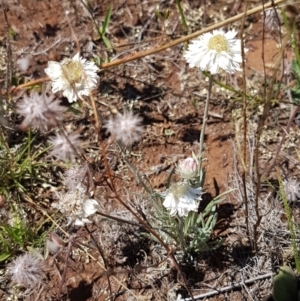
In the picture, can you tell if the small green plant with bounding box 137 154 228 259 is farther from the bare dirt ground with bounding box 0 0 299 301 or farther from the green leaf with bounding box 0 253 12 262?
the green leaf with bounding box 0 253 12 262

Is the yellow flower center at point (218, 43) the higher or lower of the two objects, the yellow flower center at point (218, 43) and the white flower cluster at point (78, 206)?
the higher

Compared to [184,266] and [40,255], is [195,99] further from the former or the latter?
[40,255]

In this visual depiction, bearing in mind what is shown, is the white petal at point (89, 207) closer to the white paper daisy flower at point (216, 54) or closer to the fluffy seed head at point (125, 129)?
the fluffy seed head at point (125, 129)

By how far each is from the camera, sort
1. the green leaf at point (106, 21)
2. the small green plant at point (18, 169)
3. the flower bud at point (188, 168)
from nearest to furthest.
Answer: the flower bud at point (188, 168) → the small green plant at point (18, 169) → the green leaf at point (106, 21)

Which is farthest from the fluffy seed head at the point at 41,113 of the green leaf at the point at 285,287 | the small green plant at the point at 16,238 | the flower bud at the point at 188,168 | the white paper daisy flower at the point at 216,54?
the green leaf at the point at 285,287

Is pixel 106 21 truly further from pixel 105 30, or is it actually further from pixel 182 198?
pixel 182 198

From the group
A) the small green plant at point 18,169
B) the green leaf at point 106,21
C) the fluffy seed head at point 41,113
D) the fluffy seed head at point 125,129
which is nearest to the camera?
the fluffy seed head at point 41,113

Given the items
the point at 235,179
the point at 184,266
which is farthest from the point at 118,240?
the point at 235,179
